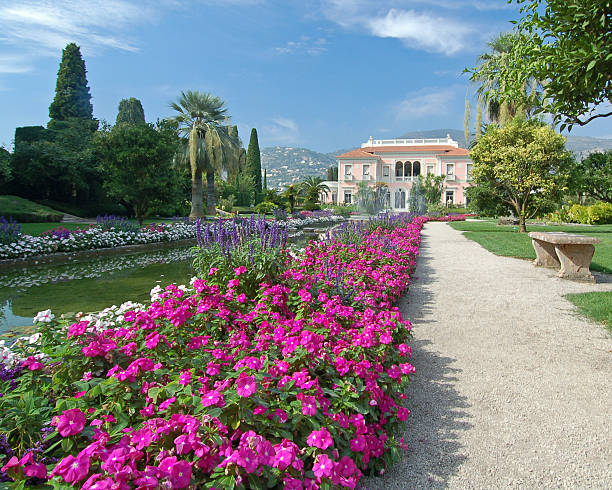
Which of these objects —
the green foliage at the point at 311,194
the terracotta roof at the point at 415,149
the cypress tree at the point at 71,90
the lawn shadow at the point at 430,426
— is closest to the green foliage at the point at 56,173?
the cypress tree at the point at 71,90

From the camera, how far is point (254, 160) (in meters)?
48.2

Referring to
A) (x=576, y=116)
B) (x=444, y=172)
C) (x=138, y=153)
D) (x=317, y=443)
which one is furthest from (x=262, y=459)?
(x=444, y=172)

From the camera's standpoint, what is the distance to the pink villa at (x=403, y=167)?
1928 inches

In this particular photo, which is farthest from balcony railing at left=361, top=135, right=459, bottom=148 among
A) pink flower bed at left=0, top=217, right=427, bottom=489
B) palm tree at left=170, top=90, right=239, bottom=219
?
pink flower bed at left=0, top=217, right=427, bottom=489

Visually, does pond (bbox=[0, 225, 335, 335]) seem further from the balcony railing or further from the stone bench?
the balcony railing

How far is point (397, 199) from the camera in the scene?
171ft

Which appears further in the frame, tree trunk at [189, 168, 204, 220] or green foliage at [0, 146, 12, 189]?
tree trunk at [189, 168, 204, 220]

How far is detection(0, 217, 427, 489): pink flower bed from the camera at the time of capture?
132 cm

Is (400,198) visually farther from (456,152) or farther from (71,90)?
(71,90)

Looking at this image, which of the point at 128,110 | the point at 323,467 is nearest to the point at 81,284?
the point at 323,467

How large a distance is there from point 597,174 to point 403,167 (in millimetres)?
36083

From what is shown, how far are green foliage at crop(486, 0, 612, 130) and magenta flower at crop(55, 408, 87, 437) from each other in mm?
4012

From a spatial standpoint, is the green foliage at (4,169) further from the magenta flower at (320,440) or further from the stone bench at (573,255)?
the magenta flower at (320,440)

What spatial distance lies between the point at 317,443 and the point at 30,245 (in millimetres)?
9387
